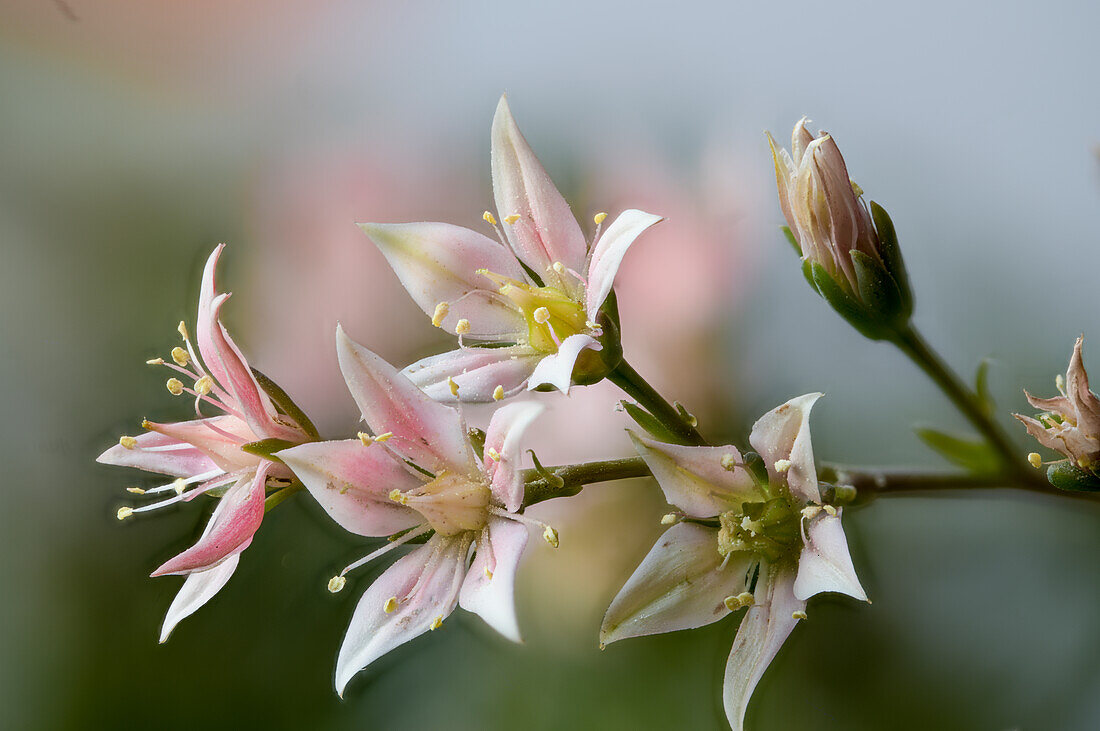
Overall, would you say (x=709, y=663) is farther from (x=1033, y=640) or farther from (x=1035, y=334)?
(x=1035, y=334)

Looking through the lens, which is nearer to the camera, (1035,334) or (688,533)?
(688,533)

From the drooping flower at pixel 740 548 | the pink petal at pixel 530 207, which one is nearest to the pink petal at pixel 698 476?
the drooping flower at pixel 740 548

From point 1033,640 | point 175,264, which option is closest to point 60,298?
point 175,264

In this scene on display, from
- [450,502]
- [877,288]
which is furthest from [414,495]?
[877,288]

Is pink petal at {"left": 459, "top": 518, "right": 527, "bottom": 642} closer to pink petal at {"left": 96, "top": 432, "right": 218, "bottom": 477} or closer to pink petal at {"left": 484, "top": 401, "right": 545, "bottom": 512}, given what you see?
pink petal at {"left": 484, "top": 401, "right": 545, "bottom": 512}

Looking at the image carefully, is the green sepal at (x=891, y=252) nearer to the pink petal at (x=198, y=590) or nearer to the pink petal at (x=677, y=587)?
the pink petal at (x=677, y=587)
